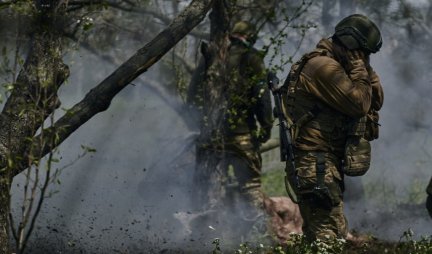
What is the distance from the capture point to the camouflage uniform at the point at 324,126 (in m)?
6.39

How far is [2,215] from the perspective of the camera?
590 centimetres

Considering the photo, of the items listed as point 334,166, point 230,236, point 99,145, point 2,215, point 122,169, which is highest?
point 99,145

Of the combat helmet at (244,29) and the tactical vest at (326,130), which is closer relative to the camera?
the tactical vest at (326,130)

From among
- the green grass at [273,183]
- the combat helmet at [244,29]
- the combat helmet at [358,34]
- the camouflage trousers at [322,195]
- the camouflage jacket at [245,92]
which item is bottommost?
the camouflage trousers at [322,195]

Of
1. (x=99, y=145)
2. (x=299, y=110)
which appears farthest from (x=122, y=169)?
(x=299, y=110)

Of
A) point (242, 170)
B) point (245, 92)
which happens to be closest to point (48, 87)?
point (245, 92)

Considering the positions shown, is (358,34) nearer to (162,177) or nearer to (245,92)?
(245,92)

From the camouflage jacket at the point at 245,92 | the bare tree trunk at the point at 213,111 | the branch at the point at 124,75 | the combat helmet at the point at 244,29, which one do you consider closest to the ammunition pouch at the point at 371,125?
the branch at the point at 124,75

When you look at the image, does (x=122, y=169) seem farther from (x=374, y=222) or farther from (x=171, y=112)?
(x=374, y=222)

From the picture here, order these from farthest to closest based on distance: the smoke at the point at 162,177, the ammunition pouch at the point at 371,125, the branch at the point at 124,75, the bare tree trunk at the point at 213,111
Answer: the bare tree trunk at the point at 213,111 → the smoke at the point at 162,177 → the ammunition pouch at the point at 371,125 → the branch at the point at 124,75

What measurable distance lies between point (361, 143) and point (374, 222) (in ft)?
12.5

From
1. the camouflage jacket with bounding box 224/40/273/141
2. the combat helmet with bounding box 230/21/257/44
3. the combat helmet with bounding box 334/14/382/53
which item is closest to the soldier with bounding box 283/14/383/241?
the combat helmet with bounding box 334/14/382/53

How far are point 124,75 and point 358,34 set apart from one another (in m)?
1.63

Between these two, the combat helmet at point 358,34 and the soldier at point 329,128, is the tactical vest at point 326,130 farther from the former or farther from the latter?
the combat helmet at point 358,34
